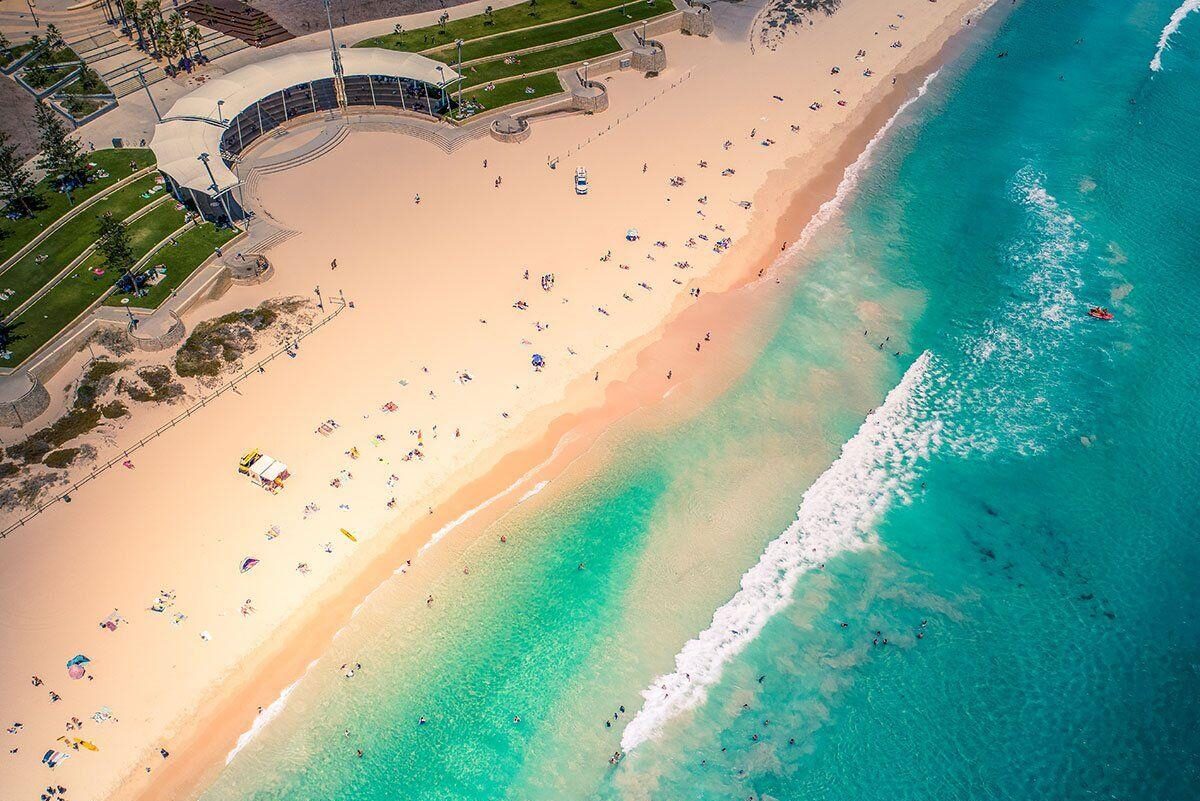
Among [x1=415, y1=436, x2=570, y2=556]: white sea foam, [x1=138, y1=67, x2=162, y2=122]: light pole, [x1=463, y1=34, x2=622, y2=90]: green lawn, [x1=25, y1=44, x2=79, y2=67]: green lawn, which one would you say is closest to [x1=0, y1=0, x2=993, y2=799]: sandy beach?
[x1=415, y1=436, x2=570, y2=556]: white sea foam

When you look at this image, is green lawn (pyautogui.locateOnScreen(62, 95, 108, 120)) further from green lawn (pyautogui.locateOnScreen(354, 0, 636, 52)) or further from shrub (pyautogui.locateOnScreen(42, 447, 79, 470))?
shrub (pyautogui.locateOnScreen(42, 447, 79, 470))

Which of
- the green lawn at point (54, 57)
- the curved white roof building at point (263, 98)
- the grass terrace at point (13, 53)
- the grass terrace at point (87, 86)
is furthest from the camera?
the green lawn at point (54, 57)

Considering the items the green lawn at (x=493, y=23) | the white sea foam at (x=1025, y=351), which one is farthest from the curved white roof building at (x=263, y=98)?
the white sea foam at (x=1025, y=351)

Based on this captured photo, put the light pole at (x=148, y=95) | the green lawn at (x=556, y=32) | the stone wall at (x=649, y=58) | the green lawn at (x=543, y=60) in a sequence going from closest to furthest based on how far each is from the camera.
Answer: the light pole at (x=148, y=95) → the green lawn at (x=543, y=60) → the green lawn at (x=556, y=32) → the stone wall at (x=649, y=58)

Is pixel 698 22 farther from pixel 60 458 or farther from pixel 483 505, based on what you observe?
pixel 60 458

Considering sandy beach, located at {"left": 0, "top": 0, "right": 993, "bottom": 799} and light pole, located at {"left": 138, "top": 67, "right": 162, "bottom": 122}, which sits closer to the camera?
sandy beach, located at {"left": 0, "top": 0, "right": 993, "bottom": 799}

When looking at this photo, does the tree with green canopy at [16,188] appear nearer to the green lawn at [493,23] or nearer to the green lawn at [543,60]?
the green lawn at [493,23]
